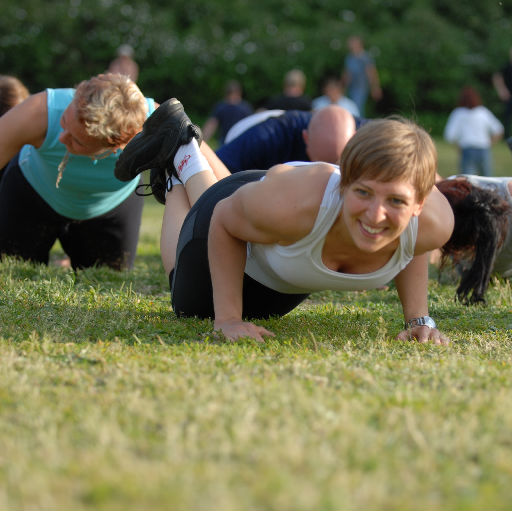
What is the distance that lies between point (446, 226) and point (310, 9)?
23.7 meters

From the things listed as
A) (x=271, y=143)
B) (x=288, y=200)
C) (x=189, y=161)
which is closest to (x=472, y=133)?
(x=271, y=143)

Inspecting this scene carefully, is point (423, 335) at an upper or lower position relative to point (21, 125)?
lower

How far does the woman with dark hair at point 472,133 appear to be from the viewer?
1389 cm

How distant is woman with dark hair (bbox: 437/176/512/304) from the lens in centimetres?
468

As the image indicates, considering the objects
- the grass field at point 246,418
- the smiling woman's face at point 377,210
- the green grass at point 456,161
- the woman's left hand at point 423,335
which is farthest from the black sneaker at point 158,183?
the green grass at point 456,161

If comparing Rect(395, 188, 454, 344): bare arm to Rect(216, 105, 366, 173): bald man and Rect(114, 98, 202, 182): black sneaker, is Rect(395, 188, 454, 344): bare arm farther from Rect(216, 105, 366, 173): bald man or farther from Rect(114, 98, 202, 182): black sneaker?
Rect(216, 105, 366, 173): bald man

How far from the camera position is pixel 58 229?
6.12 m

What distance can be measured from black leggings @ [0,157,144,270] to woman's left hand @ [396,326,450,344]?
2.85m

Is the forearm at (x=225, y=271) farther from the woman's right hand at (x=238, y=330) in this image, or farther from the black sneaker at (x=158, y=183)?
the black sneaker at (x=158, y=183)

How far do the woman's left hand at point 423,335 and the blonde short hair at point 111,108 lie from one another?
219cm

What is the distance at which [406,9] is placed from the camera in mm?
26078

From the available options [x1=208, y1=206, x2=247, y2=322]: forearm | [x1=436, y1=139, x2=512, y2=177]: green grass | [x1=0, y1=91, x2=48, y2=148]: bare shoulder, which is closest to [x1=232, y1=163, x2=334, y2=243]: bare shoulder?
[x1=208, y1=206, x2=247, y2=322]: forearm

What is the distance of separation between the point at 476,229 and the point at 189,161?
1.75m

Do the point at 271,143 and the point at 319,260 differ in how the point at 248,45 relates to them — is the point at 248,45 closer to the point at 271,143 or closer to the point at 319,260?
the point at 271,143
